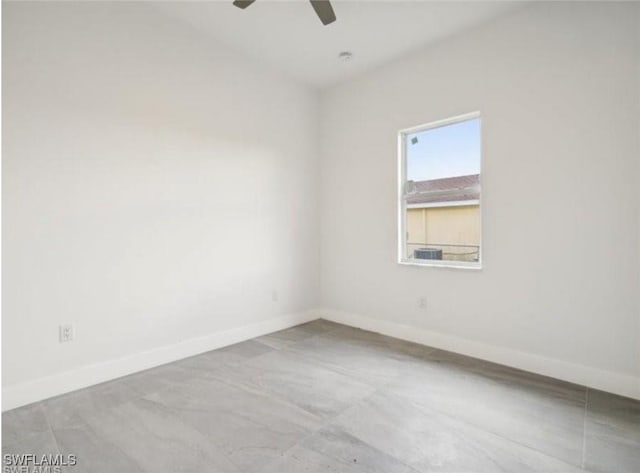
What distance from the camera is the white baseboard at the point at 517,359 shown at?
2568mm

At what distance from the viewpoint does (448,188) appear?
11.6 ft

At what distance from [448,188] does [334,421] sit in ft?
7.66

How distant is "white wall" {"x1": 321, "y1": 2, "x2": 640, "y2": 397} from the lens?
8.41ft

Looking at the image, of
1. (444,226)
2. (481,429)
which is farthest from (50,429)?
(444,226)

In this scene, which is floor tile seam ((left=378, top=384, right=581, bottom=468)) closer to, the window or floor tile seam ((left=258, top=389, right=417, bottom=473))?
floor tile seam ((left=258, top=389, right=417, bottom=473))

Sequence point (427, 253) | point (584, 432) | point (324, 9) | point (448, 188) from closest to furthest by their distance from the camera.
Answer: point (584, 432)
point (324, 9)
point (448, 188)
point (427, 253)

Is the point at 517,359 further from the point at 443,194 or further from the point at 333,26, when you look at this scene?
the point at 333,26

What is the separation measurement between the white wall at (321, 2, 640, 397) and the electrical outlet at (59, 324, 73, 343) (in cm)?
277

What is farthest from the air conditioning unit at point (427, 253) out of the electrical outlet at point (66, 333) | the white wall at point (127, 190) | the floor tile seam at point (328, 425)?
the electrical outlet at point (66, 333)

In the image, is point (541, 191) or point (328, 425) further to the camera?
point (541, 191)

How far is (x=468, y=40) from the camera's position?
129 inches

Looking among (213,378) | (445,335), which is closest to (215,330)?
(213,378)

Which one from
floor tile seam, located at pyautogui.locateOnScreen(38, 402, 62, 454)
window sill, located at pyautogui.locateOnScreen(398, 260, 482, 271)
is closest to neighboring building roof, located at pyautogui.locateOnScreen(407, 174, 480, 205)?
window sill, located at pyautogui.locateOnScreen(398, 260, 482, 271)

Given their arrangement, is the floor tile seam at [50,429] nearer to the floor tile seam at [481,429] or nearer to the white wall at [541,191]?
the floor tile seam at [481,429]
